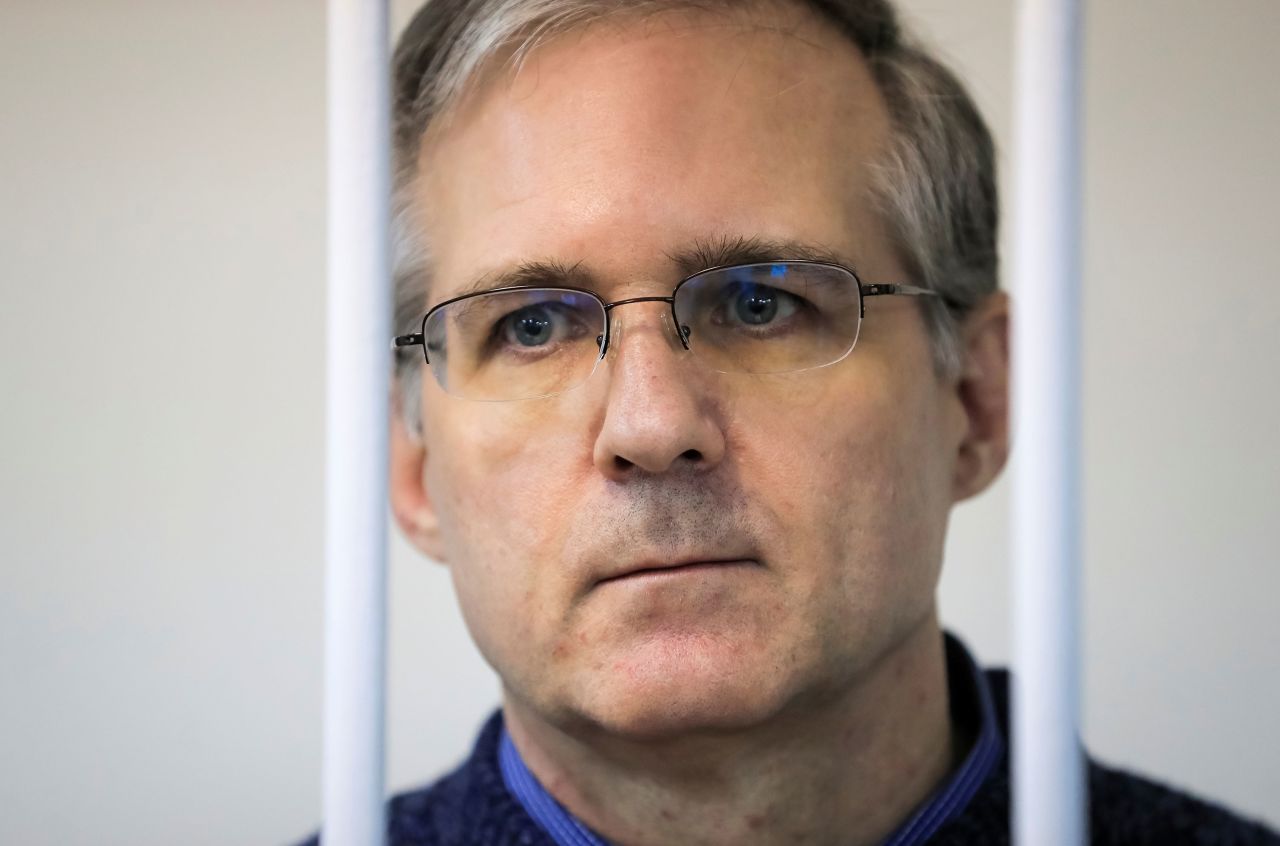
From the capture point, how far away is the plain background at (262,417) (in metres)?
1.07

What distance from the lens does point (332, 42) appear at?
75 cm

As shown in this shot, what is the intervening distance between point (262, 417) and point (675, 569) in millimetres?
534

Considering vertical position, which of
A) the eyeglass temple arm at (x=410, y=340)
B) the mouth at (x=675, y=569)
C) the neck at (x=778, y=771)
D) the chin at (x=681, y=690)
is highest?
the eyeglass temple arm at (x=410, y=340)

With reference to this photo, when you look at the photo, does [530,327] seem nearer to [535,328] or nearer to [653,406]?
[535,328]

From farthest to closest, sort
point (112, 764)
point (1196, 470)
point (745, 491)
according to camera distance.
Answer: point (1196, 470), point (112, 764), point (745, 491)

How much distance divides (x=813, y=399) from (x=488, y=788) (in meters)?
0.48

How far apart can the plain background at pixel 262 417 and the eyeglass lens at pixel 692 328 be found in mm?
297

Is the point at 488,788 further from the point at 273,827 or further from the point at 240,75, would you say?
the point at 240,75

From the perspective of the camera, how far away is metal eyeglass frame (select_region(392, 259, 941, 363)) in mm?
905

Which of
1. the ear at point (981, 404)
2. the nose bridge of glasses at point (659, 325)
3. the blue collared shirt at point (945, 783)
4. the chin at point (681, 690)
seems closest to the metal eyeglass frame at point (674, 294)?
the nose bridge of glasses at point (659, 325)

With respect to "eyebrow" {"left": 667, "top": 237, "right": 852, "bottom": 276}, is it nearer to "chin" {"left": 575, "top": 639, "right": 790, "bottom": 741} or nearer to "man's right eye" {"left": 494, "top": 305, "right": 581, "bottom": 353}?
"man's right eye" {"left": 494, "top": 305, "right": 581, "bottom": 353}

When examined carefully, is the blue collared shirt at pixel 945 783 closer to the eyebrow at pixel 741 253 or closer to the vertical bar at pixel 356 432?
the vertical bar at pixel 356 432

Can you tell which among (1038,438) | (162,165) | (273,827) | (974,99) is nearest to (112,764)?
(273,827)

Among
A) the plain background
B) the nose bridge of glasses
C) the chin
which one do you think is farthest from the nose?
the plain background
